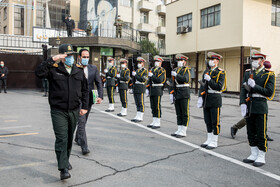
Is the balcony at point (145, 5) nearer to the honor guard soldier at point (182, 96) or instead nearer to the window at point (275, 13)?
the window at point (275, 13)

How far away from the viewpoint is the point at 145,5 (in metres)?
38.1

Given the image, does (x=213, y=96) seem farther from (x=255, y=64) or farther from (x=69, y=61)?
(x=69, y=61)

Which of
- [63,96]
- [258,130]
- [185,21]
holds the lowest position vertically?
[258,130]

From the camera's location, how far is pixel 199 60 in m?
25.1

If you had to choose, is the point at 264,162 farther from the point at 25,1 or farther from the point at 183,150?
the point at 25,1

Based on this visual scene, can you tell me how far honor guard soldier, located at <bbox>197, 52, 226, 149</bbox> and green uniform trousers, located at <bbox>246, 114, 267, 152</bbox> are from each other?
0.96 m

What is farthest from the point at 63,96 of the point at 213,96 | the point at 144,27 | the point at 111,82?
the point at 144,27

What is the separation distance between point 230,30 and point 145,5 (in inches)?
808

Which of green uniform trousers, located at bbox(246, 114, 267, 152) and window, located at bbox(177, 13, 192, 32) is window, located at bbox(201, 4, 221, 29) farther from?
green uniform trousers, located at bbox(246, 114, 267, 152)

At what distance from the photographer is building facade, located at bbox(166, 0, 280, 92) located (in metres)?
19.3

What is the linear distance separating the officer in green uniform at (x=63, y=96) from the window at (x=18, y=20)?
43.2 meters

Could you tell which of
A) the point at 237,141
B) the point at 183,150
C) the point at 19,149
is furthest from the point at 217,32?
the point at 19,149

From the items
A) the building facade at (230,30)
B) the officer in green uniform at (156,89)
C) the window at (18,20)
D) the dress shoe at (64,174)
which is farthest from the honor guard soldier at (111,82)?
the window at (18,20)

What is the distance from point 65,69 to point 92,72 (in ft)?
6.05
